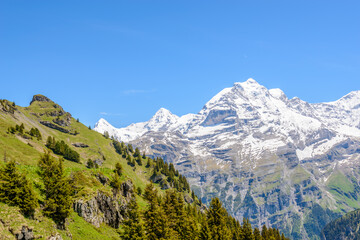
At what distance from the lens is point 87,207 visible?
5719cm

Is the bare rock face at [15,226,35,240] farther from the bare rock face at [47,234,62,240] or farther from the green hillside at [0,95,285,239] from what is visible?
the bare rock face at [47,234,62,240]

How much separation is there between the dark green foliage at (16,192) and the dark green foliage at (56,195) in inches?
121

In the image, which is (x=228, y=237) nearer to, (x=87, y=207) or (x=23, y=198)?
(x=87, y=207)

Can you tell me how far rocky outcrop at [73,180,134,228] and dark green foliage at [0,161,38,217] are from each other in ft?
46.1

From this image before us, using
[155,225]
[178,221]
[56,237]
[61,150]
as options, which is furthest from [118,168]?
[61,150]

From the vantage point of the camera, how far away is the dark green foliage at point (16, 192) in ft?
136

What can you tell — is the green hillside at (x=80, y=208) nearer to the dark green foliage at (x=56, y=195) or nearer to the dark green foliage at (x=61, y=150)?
the dark green foliage at (x=56, y=195)

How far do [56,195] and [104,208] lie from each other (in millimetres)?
16072

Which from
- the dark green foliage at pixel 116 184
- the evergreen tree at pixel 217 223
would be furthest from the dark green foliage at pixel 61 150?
the evergreen tree at pixel 217 223

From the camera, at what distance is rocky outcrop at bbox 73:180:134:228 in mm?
56406

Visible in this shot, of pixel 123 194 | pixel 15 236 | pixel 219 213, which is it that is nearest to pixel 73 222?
pixel 15 236

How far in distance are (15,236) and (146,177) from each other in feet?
518

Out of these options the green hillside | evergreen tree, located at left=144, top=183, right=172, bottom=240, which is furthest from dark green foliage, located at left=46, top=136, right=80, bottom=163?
evergreen tree, located at left=144, top=183, right=172, bottom=240

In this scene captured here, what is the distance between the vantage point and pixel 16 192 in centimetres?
4166
